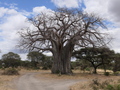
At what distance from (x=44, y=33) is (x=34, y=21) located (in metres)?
2.10

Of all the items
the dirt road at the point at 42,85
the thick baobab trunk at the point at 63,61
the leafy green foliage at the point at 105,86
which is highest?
the thick baobab trunk at the point at 63,61

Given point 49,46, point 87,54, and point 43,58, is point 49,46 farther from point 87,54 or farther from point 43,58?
point 43,58

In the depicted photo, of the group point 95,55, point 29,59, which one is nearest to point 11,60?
point 29,59

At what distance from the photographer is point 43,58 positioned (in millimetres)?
50312

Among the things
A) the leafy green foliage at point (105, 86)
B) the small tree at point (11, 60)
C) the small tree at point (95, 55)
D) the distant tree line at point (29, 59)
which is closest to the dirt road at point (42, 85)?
the leafy green foliage at point (105, 86)

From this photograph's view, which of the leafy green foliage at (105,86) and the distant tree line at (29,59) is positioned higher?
the distant tree line at (29,59)

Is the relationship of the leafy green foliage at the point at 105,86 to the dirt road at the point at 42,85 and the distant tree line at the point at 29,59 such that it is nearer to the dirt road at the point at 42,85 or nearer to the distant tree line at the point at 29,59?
the dirt road at the point at 42,85

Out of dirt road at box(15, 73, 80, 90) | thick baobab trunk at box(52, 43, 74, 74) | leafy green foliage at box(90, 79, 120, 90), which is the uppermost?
thick baobab trunk at box(52, 43, 74, 74)

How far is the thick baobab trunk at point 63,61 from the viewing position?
23659 mm

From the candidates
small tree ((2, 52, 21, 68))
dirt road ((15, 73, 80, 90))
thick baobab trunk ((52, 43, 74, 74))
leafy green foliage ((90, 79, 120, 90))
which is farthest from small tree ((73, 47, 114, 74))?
small tree ((2, 52, 21, 68))

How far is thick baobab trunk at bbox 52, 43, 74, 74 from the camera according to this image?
23.7 meters

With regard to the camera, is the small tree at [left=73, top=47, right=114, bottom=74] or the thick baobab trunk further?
the small tree at [left=73, top=47, right=114, bottom=74]

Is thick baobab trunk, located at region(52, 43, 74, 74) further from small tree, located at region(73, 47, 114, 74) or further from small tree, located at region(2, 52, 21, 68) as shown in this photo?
small tree, located at region(2, 52, 21, 68)

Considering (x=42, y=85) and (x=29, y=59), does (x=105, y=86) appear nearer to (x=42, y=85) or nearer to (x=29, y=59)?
(x=42, y=85)
